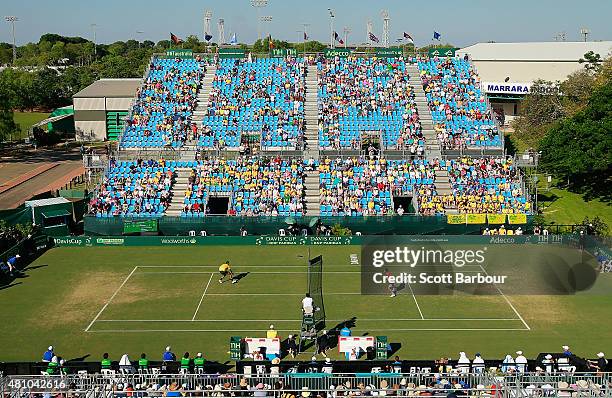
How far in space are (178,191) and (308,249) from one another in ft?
37.4

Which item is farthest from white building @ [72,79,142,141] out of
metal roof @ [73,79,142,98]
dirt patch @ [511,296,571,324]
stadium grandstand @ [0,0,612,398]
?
dirt patch @ [511,296,571,324]

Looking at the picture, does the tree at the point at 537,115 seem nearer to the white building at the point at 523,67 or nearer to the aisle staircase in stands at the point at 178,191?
the white building at the point at 523,67

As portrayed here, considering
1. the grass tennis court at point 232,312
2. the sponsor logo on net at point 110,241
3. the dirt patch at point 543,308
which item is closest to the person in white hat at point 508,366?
the grass tennis court at point 232,312

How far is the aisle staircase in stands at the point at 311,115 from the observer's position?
52378 mm

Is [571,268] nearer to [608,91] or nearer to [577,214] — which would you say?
[577,214]

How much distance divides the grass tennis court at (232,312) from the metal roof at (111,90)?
4988 centimetres

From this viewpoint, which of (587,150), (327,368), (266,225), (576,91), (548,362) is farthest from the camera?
(576,91)

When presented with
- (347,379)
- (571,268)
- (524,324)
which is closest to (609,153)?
(571,268)

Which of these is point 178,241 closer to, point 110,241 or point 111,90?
point 110,241

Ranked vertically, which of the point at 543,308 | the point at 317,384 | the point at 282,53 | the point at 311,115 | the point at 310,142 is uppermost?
the point at 282,53

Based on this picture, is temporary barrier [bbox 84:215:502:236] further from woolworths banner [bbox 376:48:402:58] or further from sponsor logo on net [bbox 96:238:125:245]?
woolworths banner [bbox 376:48:402:58]

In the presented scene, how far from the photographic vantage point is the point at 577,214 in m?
48.3

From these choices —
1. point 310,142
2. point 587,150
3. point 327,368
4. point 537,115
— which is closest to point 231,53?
point 310,142

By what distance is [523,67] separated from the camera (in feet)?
308
